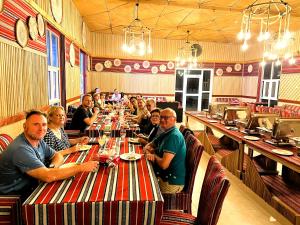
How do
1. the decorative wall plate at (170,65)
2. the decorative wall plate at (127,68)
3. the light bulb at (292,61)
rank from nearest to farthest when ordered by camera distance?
the light bulb at (292,61), the decorative wall plate at (127,68), the decorative wall plate at (170,65)

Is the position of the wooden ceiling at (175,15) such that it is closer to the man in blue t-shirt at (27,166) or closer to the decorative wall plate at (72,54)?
the decorative wall plate at (72,54)

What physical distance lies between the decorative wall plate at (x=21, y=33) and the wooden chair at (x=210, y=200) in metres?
2.87

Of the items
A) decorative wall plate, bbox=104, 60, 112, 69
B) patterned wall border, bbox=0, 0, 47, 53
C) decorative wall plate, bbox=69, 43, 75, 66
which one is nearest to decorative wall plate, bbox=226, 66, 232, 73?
decorative wall plate, bbox=104, 60, 112, 69

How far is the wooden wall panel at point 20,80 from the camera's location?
276cm

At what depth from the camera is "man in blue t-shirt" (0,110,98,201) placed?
1.72m

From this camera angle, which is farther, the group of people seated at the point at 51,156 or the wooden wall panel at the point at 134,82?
the wooden wall panel at the point at 134,82

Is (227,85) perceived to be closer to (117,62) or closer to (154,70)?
(154,70)

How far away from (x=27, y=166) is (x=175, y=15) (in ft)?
21.8

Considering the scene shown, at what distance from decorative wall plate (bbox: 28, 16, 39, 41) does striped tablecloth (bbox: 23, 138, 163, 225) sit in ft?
8.76

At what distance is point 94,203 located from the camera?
1.40 metres

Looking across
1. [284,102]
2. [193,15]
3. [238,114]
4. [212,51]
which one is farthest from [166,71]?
[238,114]

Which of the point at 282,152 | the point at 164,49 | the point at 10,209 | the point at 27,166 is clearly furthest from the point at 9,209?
the point at 164,49

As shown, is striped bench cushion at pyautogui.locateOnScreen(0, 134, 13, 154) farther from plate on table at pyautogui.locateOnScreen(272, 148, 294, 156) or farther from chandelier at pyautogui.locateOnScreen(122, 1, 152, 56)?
plate on table at pyautogui.locateOnScreen(272, 148, 294, 156)

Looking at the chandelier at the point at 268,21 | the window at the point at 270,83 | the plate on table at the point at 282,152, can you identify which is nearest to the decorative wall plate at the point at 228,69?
the window at the point at 270,83
